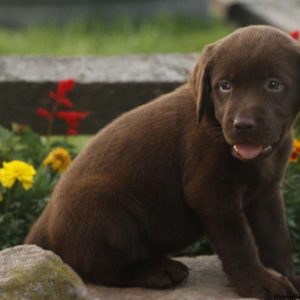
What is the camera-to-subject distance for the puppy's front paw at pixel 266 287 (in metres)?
4.62

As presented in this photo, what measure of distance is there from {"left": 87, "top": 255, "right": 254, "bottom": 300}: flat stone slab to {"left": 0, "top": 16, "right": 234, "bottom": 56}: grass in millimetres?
6507

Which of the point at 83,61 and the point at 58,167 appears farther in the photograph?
the point at 83,61

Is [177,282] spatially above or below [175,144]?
below

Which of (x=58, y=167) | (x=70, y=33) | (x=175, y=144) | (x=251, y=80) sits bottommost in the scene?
(x=70, y=33)

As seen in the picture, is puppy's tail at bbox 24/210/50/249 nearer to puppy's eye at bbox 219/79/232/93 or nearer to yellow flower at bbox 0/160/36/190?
yellow flower at bbox 0/160/36/190

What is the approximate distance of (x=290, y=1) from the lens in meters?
13.6

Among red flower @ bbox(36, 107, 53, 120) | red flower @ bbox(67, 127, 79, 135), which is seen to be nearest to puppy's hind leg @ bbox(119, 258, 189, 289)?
red flower @ bbox(67, 127, 79, 135)

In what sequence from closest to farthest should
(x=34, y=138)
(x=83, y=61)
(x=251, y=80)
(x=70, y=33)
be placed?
(x=251, y=80), (x=34, y=138), (x=83, y=61), (x=70, y=33)

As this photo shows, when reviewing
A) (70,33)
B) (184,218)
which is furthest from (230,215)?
(70,33)

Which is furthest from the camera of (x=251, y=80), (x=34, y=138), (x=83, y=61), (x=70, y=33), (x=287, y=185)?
(x=70, y=33)

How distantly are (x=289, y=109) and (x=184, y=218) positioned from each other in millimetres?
766

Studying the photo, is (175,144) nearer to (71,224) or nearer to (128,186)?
(128,186)

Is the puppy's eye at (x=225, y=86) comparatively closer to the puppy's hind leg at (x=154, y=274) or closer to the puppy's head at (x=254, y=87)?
the puppy's head at (x=254, y=87)

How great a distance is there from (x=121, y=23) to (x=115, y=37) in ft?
2.46
